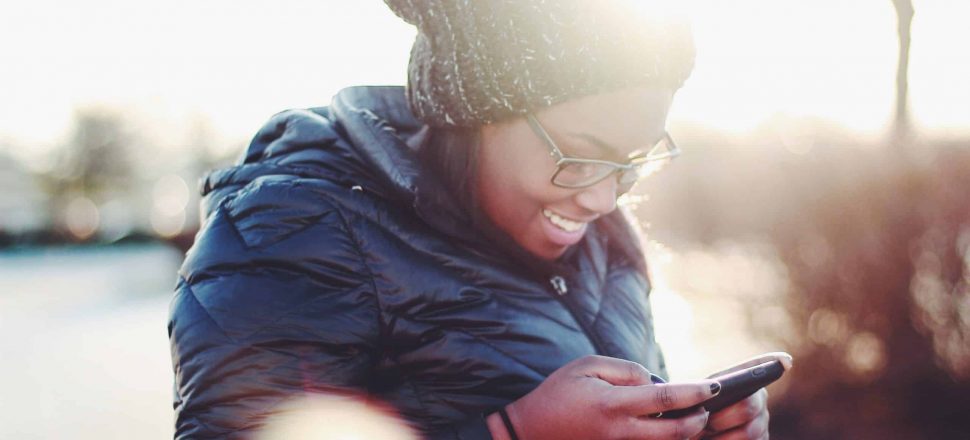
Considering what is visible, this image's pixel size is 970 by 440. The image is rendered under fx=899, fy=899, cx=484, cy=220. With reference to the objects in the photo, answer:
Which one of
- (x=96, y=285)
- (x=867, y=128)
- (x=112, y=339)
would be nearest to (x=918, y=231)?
(x=867, y=128)

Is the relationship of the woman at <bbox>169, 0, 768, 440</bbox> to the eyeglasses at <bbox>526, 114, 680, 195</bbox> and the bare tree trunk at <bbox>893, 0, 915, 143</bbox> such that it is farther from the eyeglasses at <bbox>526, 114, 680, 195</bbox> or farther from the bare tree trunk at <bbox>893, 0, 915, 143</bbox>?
the bare tree trunk at <bbox>893, 0, 915, 143</bbox>

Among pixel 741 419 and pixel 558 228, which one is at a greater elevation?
pixel 558 228

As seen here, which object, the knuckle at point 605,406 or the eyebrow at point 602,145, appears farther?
the eyebrow at point 602,145

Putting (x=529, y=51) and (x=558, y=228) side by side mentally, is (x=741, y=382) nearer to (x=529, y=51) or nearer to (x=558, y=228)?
(x=558, y=228)

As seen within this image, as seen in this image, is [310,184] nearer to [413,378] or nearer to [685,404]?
[413,378]

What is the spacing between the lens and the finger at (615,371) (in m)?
1.67

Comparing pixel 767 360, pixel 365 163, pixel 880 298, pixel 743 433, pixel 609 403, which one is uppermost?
pixel 365 163

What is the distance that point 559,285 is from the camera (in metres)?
2.09

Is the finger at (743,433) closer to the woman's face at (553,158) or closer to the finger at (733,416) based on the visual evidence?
the finger at (733,416)

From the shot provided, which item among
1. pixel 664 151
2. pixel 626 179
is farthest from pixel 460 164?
pixel 664 151

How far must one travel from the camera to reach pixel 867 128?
270 inches

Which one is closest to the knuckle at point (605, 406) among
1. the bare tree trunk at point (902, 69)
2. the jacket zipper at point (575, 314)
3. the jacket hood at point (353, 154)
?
the jacket zipper at point (575, 314)

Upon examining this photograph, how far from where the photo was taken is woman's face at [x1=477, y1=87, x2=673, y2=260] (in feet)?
6.42

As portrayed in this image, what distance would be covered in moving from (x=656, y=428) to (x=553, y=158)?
617mm
